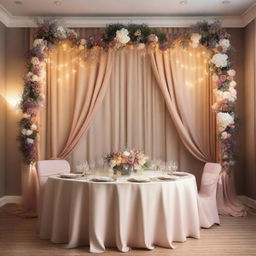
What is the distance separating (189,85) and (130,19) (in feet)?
5.41

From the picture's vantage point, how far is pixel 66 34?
6.28 metres

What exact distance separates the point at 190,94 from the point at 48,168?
299 centimetres

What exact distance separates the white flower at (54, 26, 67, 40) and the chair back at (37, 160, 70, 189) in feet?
7.45

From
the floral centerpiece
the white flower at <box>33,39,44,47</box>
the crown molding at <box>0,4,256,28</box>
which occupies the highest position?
→ the crown molding at <box>0,4,256,28</box>

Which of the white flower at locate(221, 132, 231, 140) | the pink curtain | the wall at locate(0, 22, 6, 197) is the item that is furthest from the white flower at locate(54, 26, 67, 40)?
the white flower at locate(221, 132, 231, 140)

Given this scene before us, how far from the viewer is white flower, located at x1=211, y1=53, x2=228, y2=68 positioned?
6.07 meters

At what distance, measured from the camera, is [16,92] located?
668 cm

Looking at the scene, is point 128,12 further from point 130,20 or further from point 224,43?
point 224,43

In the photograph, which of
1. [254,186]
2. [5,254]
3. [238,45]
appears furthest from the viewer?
[238,45]

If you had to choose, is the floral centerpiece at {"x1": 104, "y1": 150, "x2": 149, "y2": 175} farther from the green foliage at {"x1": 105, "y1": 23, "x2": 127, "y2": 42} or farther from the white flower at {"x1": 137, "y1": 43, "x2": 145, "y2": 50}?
the green foliage at {"x1": 105, "y1": 23, "x2": 127, "y2": 42}

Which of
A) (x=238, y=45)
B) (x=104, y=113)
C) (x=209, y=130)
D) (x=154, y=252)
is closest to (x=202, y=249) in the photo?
(x=154, y=252)

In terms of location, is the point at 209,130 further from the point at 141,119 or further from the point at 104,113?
the point at 104,113

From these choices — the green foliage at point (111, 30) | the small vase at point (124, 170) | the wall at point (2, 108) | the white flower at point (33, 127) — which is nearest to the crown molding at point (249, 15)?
the green foliage at point (111, 30)

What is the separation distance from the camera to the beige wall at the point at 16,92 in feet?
21.8
